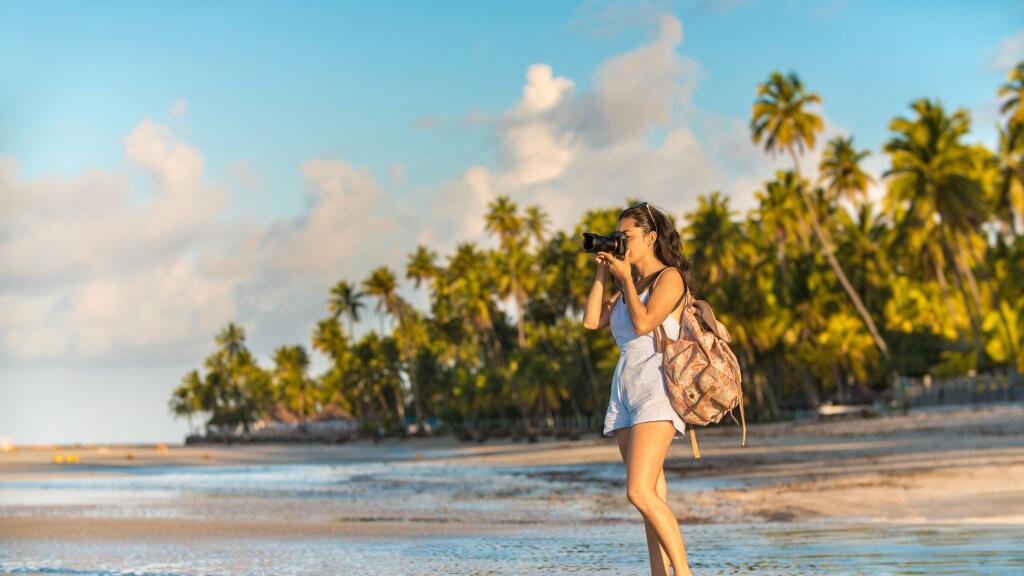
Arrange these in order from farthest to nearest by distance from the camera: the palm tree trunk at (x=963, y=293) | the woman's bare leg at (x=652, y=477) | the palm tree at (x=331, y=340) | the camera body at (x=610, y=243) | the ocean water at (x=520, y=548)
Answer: the palm tree at (x=331, y=340)
the palm tree trunk at (x=963, y=293)
the ocean water at (x=520, y=548)
the camera body at (x=610, y=243)
the woman's bare leg at (x=652, y=477)

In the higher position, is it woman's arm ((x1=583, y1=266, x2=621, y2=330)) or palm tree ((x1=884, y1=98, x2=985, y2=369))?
palm tree ((x1=884, y1=98, x2=985, y2=369))

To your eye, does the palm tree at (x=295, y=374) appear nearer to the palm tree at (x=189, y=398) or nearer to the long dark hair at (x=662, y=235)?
the palm tree at (x=189, y=398)

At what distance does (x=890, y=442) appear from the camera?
29.0 m

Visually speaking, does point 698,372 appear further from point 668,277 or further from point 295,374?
point 295,374

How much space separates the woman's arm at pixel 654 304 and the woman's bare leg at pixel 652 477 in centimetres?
43

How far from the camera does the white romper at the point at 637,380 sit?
4613 millimetres

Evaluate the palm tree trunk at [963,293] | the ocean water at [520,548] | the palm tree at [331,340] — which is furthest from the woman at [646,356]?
the palm tree at [331,340]

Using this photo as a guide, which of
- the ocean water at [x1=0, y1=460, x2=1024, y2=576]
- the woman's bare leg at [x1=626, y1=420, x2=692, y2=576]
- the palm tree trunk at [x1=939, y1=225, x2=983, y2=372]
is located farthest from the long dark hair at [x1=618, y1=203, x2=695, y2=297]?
the palm tree trunk at [x1=939, y1=225, x2=983, y2=372]

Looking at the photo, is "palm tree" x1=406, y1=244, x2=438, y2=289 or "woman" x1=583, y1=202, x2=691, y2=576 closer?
"woman" x1=583, y1=202, x2=691, y2=576

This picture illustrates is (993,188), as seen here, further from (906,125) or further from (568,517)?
(568,517)

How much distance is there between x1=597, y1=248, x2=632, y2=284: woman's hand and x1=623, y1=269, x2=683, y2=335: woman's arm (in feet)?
0.12

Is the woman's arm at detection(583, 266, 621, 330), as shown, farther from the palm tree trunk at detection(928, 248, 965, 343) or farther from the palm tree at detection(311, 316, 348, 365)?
the palm tree at detection(311, 316, 348, 365)

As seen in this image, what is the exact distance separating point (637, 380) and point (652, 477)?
0.43 m

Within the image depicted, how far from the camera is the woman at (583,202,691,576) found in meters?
4.59
